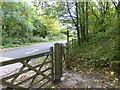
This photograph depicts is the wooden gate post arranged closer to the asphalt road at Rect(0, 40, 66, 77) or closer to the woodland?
→ the woodland

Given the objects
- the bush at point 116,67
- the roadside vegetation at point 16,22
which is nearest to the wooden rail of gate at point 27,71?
the bush at point 116,67

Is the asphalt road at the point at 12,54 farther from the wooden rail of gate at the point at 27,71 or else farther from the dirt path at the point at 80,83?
the dirt path at the point at 80,83

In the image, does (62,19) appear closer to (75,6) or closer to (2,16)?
(75,6)

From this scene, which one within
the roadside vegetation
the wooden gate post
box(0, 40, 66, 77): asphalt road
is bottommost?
box(0, 40, 66, 77): asphalt road

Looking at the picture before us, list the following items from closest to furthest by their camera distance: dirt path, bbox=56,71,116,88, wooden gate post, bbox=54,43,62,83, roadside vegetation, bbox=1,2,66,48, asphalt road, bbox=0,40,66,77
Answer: dirt path, bbox=56,71,116,88 → wooden gate post, bbox=54,43,62,83 → asphalt road, bbox=0,40,66,77 → roadside vegetation, bbox=1,2,66,48

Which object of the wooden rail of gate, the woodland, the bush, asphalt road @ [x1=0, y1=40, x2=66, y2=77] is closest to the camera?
the wooden rail of gate

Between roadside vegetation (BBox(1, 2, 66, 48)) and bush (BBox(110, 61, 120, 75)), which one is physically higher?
roadside vegetation (BBox(1, 2, 66, 48))

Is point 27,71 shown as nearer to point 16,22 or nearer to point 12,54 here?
point 12,54

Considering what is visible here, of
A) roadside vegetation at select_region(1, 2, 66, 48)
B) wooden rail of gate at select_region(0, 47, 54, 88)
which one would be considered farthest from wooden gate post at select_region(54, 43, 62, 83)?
roadside vegetation at select_region(1, 2, 66, 48)

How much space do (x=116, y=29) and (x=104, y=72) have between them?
2146mm

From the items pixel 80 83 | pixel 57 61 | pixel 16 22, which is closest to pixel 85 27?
pixel 57 61

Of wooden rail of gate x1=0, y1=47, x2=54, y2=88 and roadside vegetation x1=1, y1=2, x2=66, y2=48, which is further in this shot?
roadside vegetation x1=1, y1=2, x2=66, y2=48

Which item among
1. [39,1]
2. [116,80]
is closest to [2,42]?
[39,1]

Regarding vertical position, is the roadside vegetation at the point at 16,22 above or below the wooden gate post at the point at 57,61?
above
